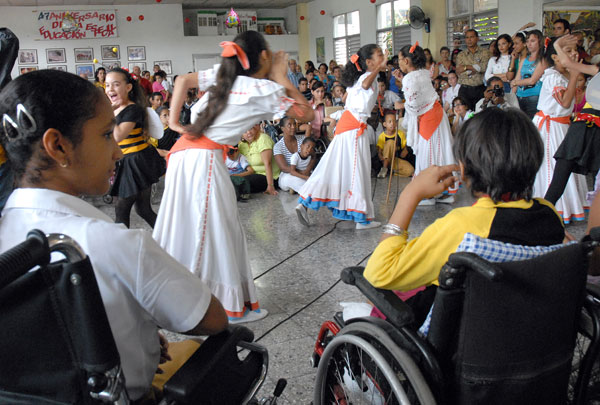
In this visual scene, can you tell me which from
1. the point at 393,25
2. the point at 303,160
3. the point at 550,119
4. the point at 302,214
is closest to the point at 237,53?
the point at 302,214

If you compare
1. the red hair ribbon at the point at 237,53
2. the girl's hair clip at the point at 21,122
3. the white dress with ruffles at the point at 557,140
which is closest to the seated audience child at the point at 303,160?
the white dress with ruffles at the point at 557,140

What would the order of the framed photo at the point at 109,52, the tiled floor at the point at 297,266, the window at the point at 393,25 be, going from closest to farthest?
the tiled floor at the point at 297,266
the window at the point at 393,25
the framed photo at the point at 109,52

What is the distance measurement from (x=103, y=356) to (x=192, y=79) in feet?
→ 6.66

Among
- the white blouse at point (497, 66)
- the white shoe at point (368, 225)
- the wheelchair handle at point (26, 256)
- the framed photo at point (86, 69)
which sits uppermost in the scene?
the framed photo at point (86, 69)

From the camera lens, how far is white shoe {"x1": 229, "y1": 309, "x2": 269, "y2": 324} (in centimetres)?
265

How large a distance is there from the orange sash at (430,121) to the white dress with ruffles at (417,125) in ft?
0.11

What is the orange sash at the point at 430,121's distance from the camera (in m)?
4.99

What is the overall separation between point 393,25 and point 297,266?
10.4m

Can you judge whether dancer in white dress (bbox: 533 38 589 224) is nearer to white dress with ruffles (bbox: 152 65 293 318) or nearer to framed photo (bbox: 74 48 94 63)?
white dress with ruffles (bbox: 152 65 293 318)

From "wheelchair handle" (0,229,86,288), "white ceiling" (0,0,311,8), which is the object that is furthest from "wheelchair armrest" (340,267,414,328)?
"white ceiling" (0,0,311,8)

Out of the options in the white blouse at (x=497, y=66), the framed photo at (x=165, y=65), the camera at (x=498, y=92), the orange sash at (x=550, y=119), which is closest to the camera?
the orange sash at (x=550, y=119)

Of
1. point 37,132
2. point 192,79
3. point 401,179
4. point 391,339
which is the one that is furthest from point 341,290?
point 401,179

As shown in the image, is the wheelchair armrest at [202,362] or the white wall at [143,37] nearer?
the wheelchair armrest at [202,362]

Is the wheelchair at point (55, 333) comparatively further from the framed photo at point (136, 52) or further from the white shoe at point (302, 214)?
the framed photo at point (136, 52)
